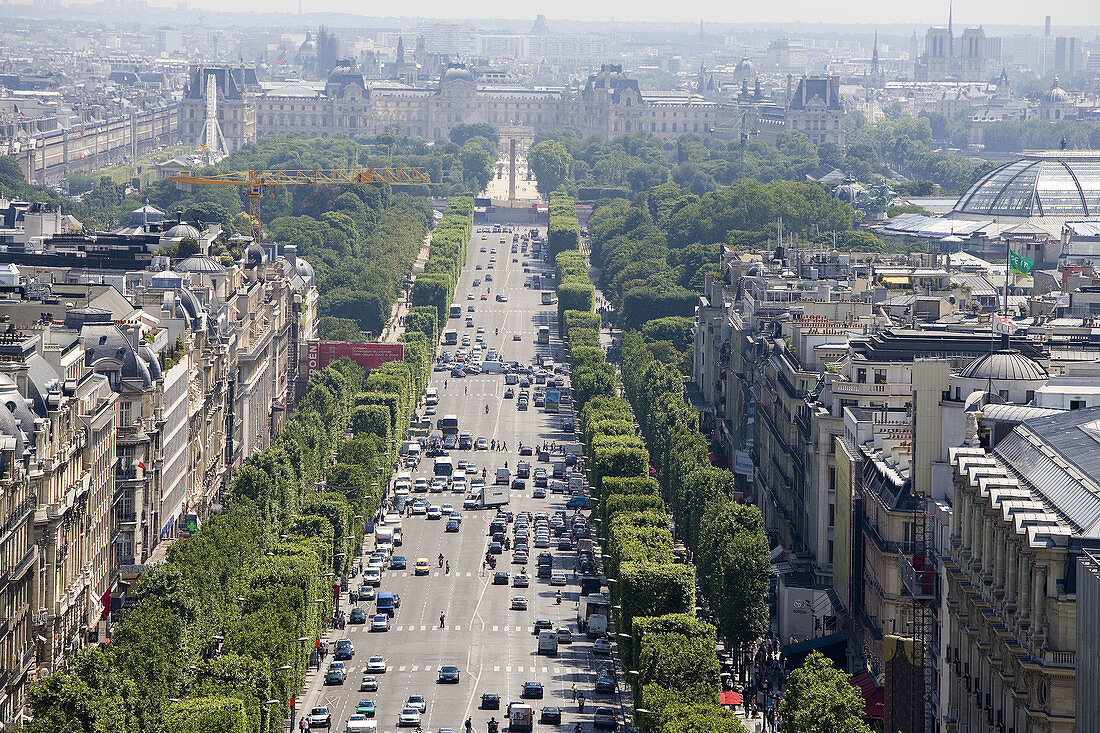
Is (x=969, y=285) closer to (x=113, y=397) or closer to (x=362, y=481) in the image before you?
(x=362, y=481)

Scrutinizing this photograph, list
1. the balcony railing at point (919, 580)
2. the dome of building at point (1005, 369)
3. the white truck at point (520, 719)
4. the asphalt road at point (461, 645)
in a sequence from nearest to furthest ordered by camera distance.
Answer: the dome of building at point (1005, 369) < the balcony railing at point (919, 580) < the white truck at point (520, 719) < the asphalt road at point (461, 645)

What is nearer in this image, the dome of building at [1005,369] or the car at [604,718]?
the dome of building at [1005,369]

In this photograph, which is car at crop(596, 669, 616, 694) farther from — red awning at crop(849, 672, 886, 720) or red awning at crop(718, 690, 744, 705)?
red awning at crop(849, 672, 886, 720)

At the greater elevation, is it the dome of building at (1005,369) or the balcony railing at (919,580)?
the dome of building at (1005,369)

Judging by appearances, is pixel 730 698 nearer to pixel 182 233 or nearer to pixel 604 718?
pixel 604 718

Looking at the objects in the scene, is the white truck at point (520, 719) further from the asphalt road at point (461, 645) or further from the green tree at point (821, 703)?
the green tree at point (821, 703)

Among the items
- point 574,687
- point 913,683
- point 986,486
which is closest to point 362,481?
point 574,687

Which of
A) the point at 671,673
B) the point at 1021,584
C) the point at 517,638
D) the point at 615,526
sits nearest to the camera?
the point at 1021,584

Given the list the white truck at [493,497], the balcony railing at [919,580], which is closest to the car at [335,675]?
the balcony railing at [919,580]
